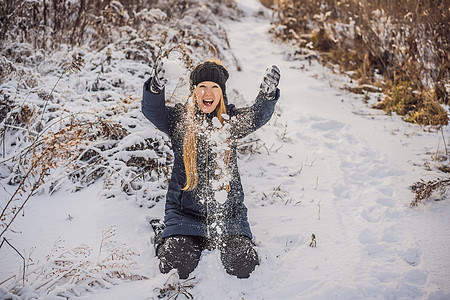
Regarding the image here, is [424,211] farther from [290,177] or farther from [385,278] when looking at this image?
[290,177]

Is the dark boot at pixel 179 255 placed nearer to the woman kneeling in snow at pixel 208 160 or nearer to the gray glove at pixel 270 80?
the woman kneeling in snow at pixel 208 160

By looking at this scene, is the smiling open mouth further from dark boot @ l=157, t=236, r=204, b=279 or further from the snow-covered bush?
dark boot @ l=157, t=236, r=204, b=279

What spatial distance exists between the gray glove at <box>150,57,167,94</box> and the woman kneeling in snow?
0.37 feet

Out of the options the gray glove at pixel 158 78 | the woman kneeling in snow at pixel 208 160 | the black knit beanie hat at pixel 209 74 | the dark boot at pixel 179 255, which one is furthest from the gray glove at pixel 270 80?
the dark boot at pixel 179 255

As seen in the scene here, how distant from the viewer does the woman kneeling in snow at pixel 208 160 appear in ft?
6.46

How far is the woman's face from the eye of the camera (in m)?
2.01

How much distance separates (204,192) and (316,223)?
98 centimetres

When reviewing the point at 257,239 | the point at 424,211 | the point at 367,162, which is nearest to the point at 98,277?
the point at 257,239

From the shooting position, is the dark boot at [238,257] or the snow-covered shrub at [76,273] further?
the dark boot at [238,257]

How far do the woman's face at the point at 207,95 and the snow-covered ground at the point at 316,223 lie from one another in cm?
32

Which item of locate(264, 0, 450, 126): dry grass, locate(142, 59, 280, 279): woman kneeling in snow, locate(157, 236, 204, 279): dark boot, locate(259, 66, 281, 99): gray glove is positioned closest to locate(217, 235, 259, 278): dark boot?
locate(142, 59, 280, 279): woman kneeling in snow

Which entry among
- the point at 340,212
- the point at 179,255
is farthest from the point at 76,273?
the point at 340,212

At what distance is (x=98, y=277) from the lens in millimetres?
A: 1659

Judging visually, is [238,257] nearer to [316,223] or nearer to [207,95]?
[316,223]
